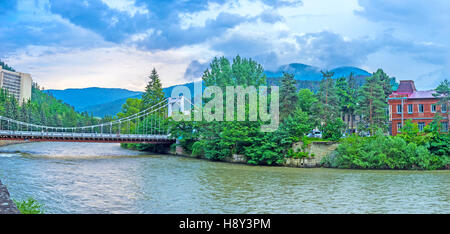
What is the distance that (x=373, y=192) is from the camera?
58.0 feet

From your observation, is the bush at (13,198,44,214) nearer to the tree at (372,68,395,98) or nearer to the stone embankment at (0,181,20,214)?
the stone embankment at (0,181,20,214)

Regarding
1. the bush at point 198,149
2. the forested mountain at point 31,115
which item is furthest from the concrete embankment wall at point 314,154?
the forested mountain at point 31,115

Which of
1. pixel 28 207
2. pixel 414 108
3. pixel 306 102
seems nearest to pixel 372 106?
pixel 414 108

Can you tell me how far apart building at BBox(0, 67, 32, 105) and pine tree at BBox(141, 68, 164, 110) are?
80.9 m

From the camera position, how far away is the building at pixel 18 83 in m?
124

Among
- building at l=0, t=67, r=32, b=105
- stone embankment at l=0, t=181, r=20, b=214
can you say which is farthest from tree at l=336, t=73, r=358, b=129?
building at l=0, t=67, r=32, b=105

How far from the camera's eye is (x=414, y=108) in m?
34.9

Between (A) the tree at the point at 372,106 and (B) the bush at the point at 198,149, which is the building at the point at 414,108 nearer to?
(A) the tree at the point at 372,106

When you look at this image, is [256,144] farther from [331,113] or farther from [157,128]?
[157,128]

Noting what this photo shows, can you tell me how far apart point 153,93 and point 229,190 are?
147 ft

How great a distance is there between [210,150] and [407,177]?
17050 millimetres

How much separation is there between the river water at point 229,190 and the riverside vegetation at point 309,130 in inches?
69.5
